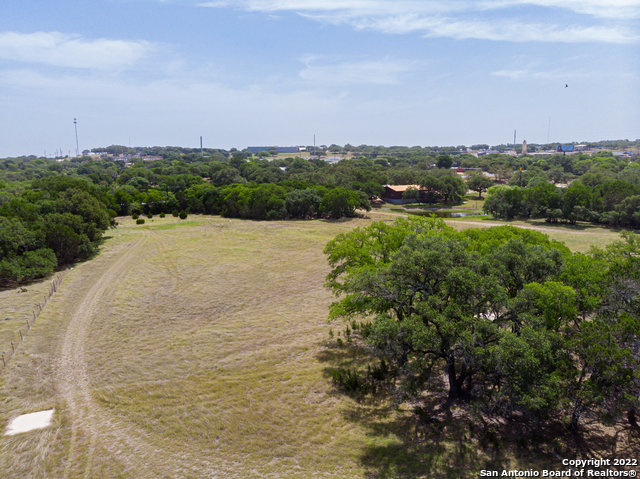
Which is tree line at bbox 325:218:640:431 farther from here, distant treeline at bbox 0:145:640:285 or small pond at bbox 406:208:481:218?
small pond at bbox 406:208:481:218

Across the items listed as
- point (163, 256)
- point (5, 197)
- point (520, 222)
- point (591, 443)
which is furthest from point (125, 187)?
point (591, 443)

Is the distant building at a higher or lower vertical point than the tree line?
higher

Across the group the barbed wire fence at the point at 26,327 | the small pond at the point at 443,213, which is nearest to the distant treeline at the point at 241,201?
the barbed wire fence at the point at 26,327

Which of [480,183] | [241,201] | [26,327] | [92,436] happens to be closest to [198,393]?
[92,436]

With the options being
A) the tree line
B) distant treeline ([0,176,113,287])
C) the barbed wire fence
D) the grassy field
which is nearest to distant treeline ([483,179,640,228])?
the tree line

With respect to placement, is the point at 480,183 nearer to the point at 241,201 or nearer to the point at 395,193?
the point at 395,193

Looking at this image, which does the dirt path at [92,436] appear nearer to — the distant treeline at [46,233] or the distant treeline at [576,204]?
the distant treeline at [46,233]
